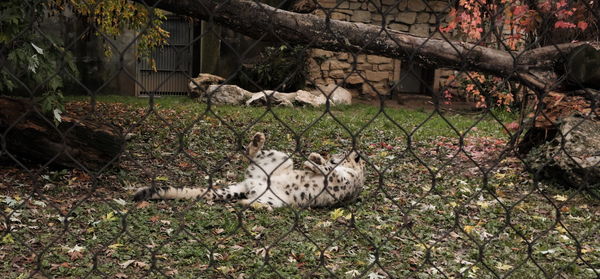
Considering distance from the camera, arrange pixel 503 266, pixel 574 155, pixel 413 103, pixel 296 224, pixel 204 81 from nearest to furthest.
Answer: pixel 296 224, pixel 503 266, pixel 574 155, pixel 204 81, pixel 413 103

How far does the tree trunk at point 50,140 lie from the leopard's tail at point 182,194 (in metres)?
0.81

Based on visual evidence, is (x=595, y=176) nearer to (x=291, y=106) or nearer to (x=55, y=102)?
(x=55, y=102)

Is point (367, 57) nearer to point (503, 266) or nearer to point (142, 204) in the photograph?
point (142, 204)

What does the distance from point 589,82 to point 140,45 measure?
6563 millimetres

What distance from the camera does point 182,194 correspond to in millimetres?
5102

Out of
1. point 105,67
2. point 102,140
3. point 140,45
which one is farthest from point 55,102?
point 105,67

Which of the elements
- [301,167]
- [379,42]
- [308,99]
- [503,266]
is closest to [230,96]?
[308,99]

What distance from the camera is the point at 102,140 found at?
5984 millimetres

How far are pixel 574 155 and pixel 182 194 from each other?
3630 millimetres

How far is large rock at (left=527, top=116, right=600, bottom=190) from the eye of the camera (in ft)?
19.3

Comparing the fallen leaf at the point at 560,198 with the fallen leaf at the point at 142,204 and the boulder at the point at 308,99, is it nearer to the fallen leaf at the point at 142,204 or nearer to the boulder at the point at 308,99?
the fallen leaf at the point at 142,204

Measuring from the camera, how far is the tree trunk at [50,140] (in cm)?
575

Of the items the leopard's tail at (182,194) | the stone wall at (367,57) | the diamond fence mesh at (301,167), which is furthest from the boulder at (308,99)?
the leopard's tail at (182,194)

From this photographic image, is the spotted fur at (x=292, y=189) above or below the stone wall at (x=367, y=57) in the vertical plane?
below
